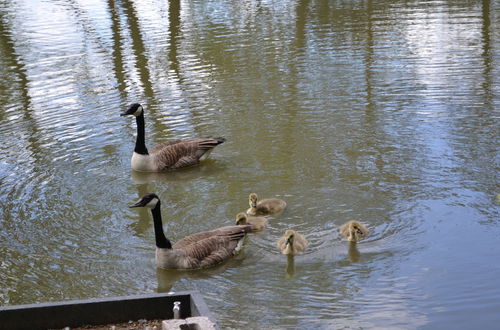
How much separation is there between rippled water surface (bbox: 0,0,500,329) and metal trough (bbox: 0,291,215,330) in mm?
1423

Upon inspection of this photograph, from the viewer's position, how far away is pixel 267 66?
16.0 meters

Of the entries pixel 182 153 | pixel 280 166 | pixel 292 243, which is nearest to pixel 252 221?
pixel 292 243

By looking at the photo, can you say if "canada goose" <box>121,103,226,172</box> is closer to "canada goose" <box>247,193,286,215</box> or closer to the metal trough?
"canada goose" <box>247,193,286,215</box>

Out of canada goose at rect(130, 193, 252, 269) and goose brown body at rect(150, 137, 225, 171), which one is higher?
goose brown body at rect(150, 137, 225, 171)

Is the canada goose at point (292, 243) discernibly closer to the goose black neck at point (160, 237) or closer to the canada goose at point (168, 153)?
the goose black neck at point (160, 237)

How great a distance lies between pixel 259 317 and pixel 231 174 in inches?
159

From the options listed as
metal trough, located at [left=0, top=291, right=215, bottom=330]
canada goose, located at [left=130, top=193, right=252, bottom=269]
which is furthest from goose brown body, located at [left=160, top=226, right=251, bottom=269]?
metal trough, located at [left=0, top=291, right=215, bottom=330]

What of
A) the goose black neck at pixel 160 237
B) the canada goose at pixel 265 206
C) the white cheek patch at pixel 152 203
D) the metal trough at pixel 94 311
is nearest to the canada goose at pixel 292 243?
the canada goose at pixel 265 206

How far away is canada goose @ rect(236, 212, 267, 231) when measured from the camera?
8594mm

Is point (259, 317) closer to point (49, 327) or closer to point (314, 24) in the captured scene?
point (49, 327)

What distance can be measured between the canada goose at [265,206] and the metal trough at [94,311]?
3546 mm

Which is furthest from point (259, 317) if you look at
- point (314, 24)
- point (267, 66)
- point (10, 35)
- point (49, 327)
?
point (10, 35)

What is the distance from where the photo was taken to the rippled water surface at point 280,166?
7.28 m

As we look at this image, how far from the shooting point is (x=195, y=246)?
7.93 meters
